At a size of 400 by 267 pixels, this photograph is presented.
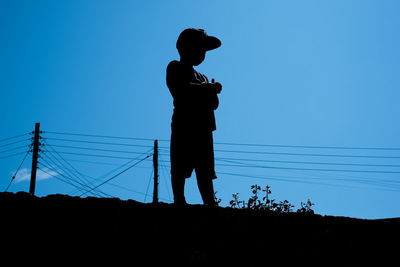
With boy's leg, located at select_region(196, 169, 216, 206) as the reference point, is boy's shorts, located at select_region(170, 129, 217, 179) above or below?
above

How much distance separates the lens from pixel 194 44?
504cm

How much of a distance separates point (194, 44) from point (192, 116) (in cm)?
89

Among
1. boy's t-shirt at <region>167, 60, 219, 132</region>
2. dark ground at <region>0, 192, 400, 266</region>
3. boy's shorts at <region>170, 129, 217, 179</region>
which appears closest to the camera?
dark ground at <region>0, 192, 400, 266</region>

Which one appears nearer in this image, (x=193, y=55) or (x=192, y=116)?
(x=192, y=116)

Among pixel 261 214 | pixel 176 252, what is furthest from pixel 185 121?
pixel 176 252

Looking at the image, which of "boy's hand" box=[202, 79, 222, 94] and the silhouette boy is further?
"boy's hand" box=[202, 79, 222, 94]

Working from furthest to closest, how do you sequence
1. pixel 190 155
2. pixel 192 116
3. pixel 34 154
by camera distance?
pixel 34 154 → pixel 192 116 → pixel 190 155

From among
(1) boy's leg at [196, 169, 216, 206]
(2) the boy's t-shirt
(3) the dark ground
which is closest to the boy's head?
(2) the boy's t-shirt

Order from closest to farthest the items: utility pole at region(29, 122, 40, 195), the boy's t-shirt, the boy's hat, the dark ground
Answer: the dark ground, the boy's t-shirt, the boy's hat, utility pole at region(29, 122, 40, 195)

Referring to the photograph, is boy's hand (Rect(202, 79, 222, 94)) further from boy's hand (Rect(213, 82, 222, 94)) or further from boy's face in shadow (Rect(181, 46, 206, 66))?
boy's face in shadow (Rect(181, 46, 206, 66))

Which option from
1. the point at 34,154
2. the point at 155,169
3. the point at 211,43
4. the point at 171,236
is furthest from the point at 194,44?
the point at 34,154

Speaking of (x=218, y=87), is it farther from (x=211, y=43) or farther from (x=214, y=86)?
(x=211, y=43)

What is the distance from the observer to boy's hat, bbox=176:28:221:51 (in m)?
5.03

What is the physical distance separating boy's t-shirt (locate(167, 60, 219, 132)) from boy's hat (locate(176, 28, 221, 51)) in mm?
253
